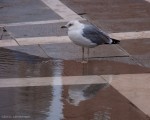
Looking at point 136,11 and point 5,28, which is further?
point 136,11

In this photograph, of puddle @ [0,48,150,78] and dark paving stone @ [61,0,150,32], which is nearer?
puddle @ [0,48,150,78]

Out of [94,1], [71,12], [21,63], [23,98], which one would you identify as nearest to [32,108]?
[23,98]

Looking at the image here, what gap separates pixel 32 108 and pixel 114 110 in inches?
40.2

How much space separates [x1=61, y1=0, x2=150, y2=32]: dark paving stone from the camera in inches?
492

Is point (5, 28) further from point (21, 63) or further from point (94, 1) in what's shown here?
point (94, 1)

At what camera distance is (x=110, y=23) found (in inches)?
505

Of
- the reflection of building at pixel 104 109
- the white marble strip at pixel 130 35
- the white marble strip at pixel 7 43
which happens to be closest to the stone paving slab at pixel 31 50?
the white marble strip at pixel 7 43

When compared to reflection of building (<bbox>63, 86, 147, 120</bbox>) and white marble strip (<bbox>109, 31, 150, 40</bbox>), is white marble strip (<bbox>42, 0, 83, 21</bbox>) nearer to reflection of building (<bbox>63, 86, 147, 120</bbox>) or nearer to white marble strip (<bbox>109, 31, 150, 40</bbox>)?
white marble strip (<bbox>109, 31, 150, 40</bbox>)

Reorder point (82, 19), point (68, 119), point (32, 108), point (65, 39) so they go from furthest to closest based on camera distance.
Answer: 1. point (82, 19)
2. point (65, 39)
3. point (32, 108)
4. point (68, 119)

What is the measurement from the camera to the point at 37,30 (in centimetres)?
1216

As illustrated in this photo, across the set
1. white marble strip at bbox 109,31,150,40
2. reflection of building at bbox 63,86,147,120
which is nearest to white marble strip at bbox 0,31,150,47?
white marble strip at bbox 109,31,150,40

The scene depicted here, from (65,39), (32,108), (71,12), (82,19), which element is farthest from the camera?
(71,12)

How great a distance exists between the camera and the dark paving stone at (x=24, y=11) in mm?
13507

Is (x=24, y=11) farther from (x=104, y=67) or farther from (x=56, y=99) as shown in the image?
(x=56, y=99)
